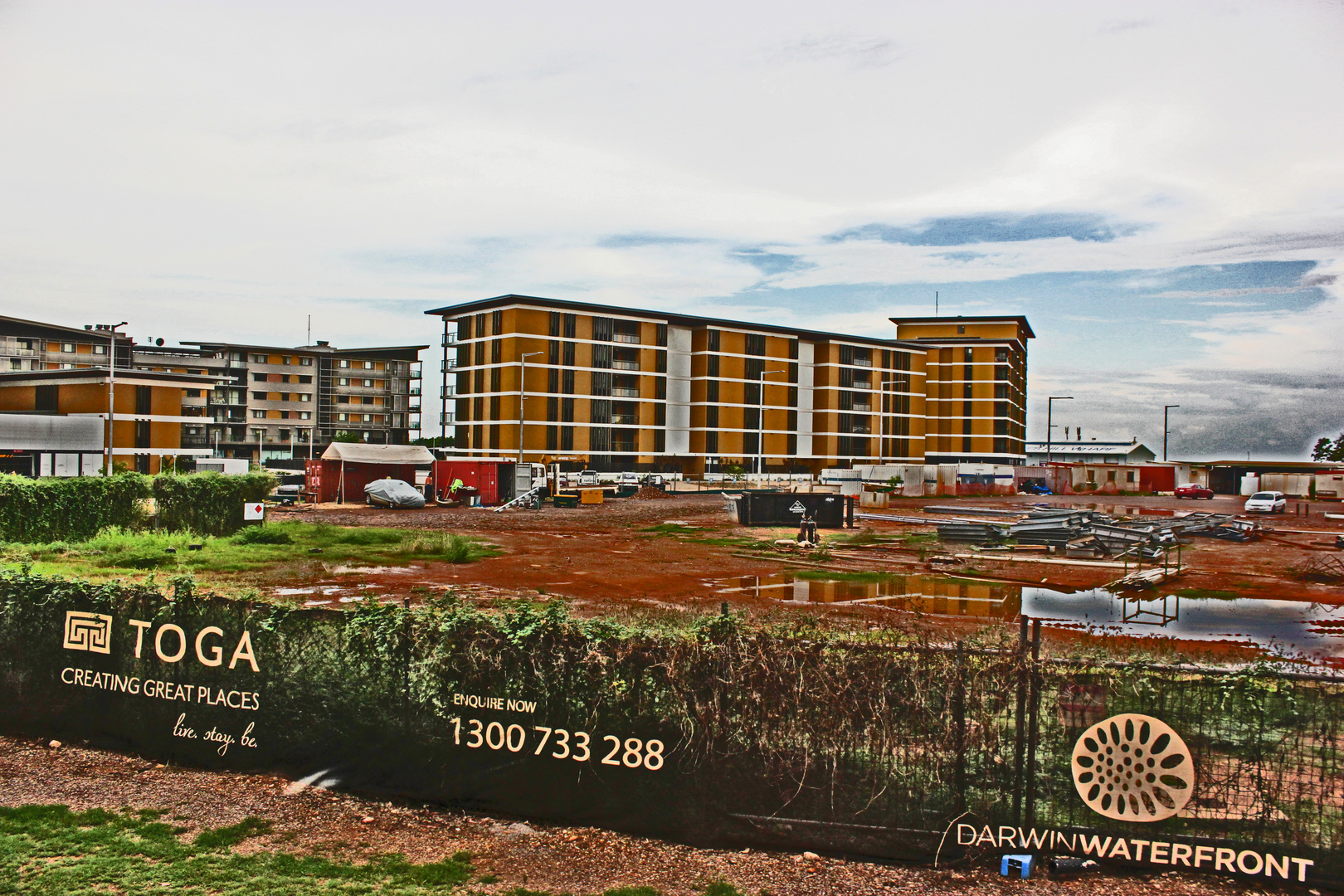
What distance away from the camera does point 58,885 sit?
22.3 feet

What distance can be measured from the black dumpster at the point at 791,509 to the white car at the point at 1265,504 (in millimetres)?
33058

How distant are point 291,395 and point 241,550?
98.6 meters

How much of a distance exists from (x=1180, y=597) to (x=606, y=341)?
68192 mm

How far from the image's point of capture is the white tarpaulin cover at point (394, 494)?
47062 mm

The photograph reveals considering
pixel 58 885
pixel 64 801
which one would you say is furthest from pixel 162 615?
pixel 58 885

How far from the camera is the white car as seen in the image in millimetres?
55125

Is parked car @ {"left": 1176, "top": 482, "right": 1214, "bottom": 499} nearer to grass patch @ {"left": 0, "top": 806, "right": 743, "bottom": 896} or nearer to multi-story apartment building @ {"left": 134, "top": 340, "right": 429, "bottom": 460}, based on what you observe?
grass patch @ {"left": 0, "top": 806, "right": 743, "bottom": 896}

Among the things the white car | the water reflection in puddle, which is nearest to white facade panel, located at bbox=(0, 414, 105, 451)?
the water reflection in puddle

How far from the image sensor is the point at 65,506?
26.0m

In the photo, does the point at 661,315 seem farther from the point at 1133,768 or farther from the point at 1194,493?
the point at 1133,768

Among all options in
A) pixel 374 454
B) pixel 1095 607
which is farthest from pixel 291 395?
pixel 1095 607

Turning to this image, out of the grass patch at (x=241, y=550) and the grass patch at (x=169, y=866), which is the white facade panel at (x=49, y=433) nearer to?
the grass patch at (x=241, y=550)

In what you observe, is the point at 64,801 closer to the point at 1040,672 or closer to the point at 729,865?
Result: the point at 729,865

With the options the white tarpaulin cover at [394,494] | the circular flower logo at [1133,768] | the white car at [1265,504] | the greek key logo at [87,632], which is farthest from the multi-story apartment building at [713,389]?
the circular flower logo at [1133,768]
